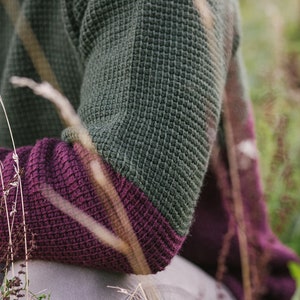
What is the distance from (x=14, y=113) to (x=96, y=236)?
538 mm

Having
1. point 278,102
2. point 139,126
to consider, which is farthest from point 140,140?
point 278,102

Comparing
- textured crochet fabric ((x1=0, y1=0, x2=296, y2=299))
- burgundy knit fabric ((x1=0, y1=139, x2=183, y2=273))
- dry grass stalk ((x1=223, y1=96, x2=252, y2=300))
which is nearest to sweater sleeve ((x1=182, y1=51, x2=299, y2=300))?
dry grass stalk ((x1=223, y1=96, x2=252, y2=300))

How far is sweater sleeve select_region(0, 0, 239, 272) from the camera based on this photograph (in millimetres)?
1271

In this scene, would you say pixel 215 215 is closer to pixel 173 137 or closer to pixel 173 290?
pixel 173 290

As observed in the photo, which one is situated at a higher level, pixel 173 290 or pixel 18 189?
pixel 18 189

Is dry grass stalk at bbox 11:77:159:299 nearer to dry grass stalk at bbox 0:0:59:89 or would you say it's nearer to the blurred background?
dry grass stalk at bbox 0:0:59:89

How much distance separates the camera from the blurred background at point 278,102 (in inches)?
73.0

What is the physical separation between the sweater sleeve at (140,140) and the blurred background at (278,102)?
462 millimetres

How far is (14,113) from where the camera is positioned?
169 centimetres

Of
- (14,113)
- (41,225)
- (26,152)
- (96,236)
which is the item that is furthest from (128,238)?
(14,113)

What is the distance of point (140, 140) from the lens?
1.27 meters

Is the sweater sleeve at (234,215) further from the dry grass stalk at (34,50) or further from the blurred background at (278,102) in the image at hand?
the dry grass stalk at (34,50)

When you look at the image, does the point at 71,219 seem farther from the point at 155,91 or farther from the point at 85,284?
the point at 155,91

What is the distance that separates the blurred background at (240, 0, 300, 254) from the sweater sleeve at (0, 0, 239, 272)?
46 centimetres
